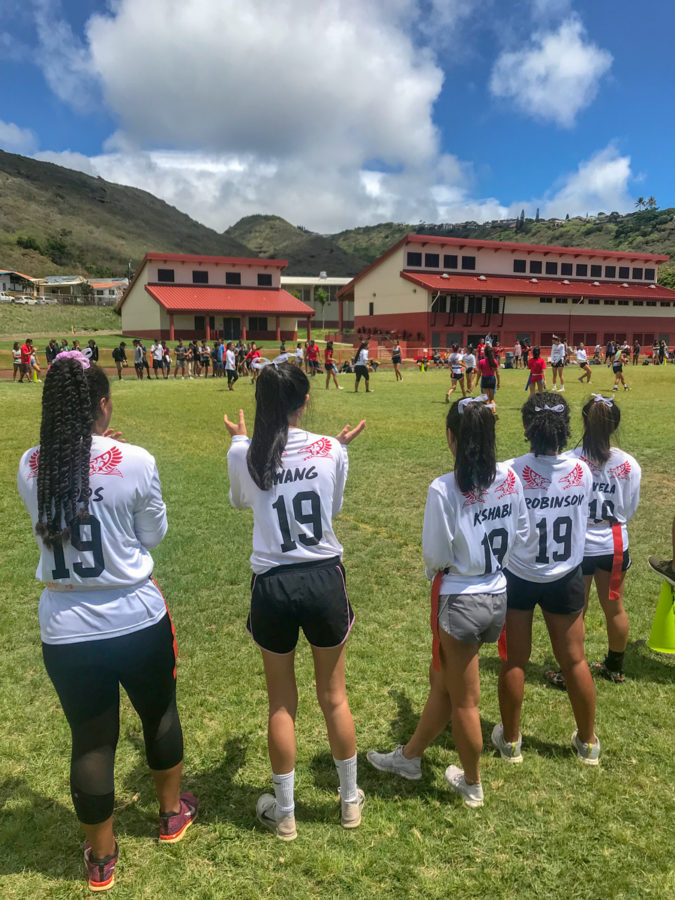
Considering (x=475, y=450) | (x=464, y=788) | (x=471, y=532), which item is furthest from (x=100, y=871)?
(x=475, y=450)

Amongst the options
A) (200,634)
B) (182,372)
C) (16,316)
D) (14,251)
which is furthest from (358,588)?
(14,251)

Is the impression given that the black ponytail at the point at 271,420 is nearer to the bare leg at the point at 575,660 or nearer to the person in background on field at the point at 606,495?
the bare leg at the point at 575,660

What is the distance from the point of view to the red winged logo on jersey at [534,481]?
291 cm

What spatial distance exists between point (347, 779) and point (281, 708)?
0.50 metres

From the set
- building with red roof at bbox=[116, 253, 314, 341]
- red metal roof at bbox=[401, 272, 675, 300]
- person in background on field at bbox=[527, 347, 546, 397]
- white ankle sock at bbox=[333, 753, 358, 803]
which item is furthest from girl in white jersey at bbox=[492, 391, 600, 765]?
building with red roof at bbox=[116, 253, 314, 341]

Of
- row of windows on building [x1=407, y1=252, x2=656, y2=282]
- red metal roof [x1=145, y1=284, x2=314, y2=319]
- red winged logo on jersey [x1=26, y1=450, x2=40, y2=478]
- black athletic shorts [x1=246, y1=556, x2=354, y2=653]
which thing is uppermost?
row of windows on building [x1=407, y1=252, x2=656, y2=282]

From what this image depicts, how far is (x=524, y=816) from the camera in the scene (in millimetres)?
2752

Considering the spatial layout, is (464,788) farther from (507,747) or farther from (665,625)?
(665,625)

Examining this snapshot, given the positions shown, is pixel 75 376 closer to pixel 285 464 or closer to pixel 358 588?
pixel 285 464

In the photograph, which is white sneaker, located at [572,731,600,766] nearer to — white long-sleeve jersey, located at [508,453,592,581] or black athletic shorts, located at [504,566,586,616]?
black athletic shorts, located at [504,566,586,616]

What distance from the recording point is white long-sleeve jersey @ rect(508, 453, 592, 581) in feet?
9.50

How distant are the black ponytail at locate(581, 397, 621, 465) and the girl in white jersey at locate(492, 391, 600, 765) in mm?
570

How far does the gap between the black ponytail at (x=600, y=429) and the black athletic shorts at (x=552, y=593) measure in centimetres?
88

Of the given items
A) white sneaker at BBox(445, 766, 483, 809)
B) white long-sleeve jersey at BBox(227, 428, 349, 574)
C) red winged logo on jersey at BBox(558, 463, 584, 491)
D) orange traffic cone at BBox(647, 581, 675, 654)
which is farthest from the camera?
orange traffic cone at BBox(647, 581, 675, 654)
